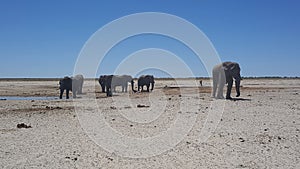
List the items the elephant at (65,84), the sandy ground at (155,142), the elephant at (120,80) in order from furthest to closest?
the elephant at (120,80) < the elephant at (65,84) < the sandy ground at (155,142)

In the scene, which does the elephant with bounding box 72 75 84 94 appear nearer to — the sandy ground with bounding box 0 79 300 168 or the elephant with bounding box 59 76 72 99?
the elephant with bounding box 59 76 72 99

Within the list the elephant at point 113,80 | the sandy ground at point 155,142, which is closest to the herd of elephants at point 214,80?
the elephant at point 113,80

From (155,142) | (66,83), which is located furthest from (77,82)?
(155,142)

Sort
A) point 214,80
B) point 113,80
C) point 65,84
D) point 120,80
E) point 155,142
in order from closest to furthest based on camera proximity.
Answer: point 155,142 < point 214,80 < point 65,84 < point 113,80 < point 120,80

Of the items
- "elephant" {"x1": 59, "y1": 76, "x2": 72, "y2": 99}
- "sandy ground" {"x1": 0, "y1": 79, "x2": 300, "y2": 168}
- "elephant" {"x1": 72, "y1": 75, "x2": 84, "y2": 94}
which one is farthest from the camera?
"elephant" {"x1": 72, "y1": 75, "x2": 84, "y2": 94}

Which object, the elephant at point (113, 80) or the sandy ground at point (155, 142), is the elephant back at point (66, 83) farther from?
the sandy ground at point (155, 142)

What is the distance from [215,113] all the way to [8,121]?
12.8 meters

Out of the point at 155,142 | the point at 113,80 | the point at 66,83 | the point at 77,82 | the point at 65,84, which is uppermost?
the point at 113,80

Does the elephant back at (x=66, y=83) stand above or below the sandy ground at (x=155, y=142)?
above

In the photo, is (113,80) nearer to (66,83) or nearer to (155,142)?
(66,83)

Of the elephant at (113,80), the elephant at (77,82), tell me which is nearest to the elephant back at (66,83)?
the elephant at (77,82)

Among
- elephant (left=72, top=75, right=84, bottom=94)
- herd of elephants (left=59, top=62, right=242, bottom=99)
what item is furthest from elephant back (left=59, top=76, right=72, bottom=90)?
elephant (left=72, top=75, right=84, bottom=94)

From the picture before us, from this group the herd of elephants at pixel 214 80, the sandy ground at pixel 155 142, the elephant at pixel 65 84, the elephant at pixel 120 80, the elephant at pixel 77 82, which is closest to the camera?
the sandy ground at pixel 155 142

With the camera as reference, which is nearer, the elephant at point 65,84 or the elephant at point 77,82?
the elephant at point 65,84
